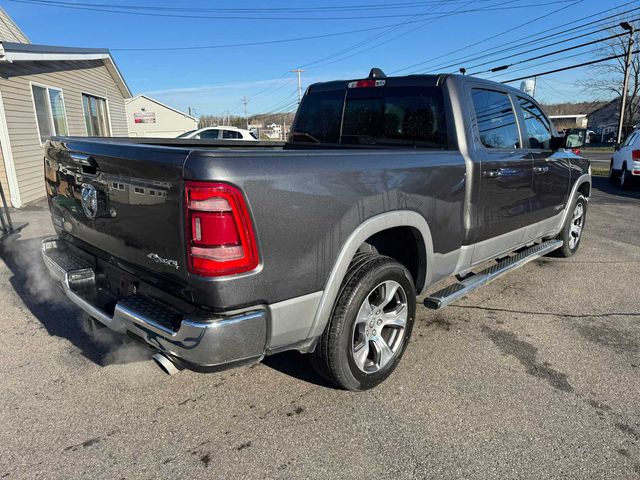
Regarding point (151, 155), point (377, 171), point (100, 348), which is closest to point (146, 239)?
point (151, 155)

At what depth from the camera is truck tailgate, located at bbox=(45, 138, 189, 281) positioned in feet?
6.79

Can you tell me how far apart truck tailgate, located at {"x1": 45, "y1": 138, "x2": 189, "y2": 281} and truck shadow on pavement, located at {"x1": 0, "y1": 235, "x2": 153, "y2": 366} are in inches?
22.4

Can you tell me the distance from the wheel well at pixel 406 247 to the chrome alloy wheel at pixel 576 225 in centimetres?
337

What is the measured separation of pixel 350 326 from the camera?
260cm

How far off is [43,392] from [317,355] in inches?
70.1

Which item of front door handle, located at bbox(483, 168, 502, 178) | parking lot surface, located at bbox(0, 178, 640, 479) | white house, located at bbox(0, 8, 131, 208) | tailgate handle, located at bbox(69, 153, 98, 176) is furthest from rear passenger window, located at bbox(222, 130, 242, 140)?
tailgate handle, located at bbox(69, 153, 98, 176)

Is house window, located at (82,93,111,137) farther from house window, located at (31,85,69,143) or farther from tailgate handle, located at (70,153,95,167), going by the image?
tailgate handle, located at (70,153,95,167)

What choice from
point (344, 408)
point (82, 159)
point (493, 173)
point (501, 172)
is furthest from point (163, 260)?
point (501, 172)

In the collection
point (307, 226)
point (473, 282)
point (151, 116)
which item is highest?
point (151, 116)

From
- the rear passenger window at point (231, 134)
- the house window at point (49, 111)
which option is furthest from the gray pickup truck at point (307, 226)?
the rear passenger window at point (231, 134)

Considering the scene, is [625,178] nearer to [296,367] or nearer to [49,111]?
[296,367]

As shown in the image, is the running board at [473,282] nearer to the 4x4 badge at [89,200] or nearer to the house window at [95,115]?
the 4x4 badge at [89,200]

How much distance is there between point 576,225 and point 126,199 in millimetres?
5638

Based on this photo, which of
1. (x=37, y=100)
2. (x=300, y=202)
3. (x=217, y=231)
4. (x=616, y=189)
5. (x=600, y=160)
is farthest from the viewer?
(x=600, y=160)
